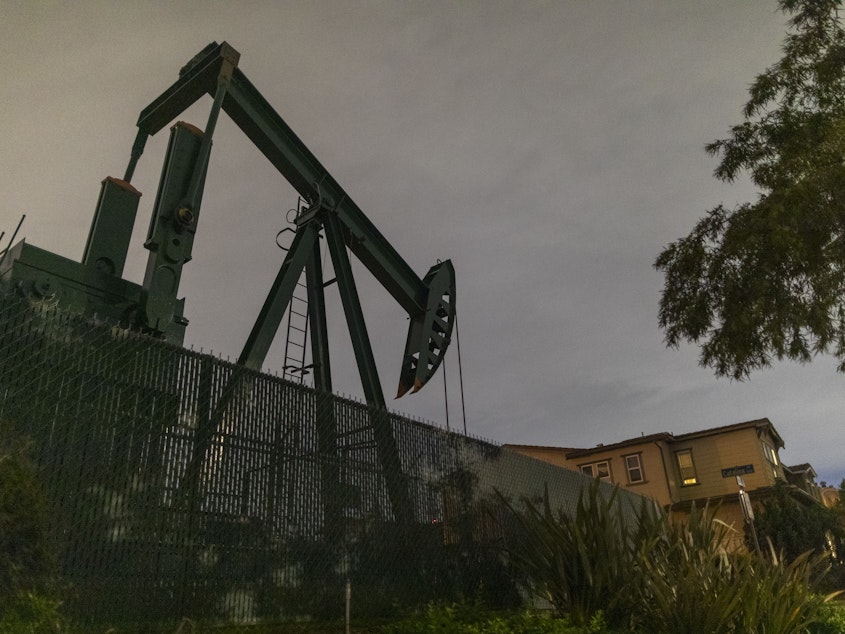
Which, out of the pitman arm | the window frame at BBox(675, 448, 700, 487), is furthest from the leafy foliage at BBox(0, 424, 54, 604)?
the window frame at BBox(675, 448, 700, 487)

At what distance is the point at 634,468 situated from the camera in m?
26.1

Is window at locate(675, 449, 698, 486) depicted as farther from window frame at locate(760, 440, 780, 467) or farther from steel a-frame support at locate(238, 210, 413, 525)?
steel a-frame support at locate(238, 210, 413, 525)

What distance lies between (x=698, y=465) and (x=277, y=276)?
72.5 ft

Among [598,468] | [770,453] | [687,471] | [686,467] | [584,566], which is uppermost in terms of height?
[770,453]

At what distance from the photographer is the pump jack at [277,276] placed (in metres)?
6.87

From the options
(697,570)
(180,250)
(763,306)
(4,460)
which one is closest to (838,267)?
(763,306)

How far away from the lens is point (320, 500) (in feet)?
21.5

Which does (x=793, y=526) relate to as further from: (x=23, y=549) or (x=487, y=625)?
(x=23, y=549)

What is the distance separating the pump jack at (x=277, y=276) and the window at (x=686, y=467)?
17.9 meters

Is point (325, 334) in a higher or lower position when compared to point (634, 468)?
lower

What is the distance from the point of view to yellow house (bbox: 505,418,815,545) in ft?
81.0

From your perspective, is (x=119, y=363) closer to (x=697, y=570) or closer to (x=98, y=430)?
(x=98, y=430)

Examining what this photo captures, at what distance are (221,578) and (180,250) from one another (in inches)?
148

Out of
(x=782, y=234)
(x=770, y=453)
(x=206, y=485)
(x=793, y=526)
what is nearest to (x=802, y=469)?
(x=770, y=453)
